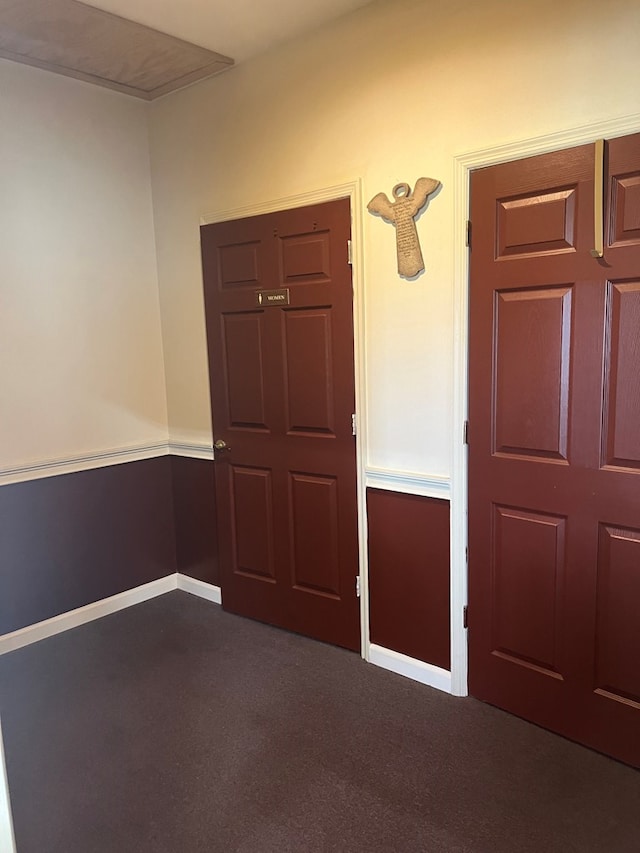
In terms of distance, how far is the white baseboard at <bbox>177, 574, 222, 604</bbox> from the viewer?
336 cm

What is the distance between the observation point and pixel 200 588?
11.3ft

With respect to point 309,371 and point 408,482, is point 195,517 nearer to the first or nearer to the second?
point 309,371

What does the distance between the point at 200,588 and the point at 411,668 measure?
4.49ft

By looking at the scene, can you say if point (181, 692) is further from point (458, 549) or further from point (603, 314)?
point (603, 314)

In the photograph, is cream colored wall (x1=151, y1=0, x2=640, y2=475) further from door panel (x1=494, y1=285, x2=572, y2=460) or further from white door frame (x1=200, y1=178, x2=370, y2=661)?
door panel (x1=494, y1=285, x2=572, y2=460)

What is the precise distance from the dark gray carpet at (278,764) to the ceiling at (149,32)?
8.79 feet

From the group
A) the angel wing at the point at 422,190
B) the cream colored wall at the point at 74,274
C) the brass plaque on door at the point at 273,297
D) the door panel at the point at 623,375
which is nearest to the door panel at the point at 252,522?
the cream colored wall at the point at 74,274

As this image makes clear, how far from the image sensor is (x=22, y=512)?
2.90m

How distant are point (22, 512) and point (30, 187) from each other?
5.01 feet

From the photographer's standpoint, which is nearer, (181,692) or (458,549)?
(458,549)

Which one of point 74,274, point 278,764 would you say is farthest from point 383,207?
point 278,764

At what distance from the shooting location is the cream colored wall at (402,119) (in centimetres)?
191

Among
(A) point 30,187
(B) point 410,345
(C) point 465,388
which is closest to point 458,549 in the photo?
(C) point 465,388

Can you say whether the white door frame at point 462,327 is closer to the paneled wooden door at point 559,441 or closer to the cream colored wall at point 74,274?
the paneled wooden door at point 559,441
